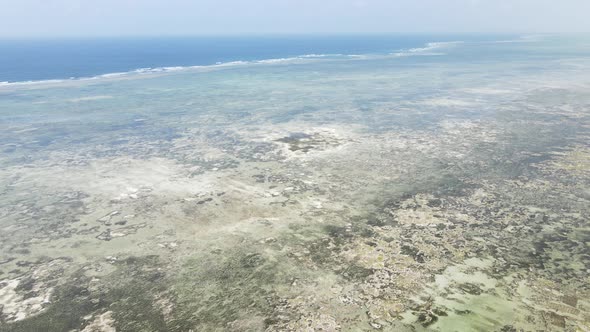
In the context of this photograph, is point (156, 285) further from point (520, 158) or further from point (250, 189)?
point (520, 158)

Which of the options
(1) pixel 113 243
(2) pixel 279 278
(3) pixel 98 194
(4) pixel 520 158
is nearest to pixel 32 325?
(1) pixel 113 243

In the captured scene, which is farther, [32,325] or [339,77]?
[339,77]

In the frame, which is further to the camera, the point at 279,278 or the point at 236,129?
the point at 236,129

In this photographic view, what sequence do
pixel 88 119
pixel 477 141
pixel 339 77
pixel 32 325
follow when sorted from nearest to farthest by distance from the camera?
pixel 32 325
pixel 477 141
pixel 88 119
pixel 339 77

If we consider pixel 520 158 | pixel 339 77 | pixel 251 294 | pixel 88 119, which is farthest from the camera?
pixel 339 77

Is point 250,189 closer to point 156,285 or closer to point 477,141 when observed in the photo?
point 156,285

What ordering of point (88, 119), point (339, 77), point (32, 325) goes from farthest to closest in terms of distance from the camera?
point (339, 77) < point (88, 119) < point (32, 325)

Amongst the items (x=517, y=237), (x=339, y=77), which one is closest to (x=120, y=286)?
(x=517, y=237)
